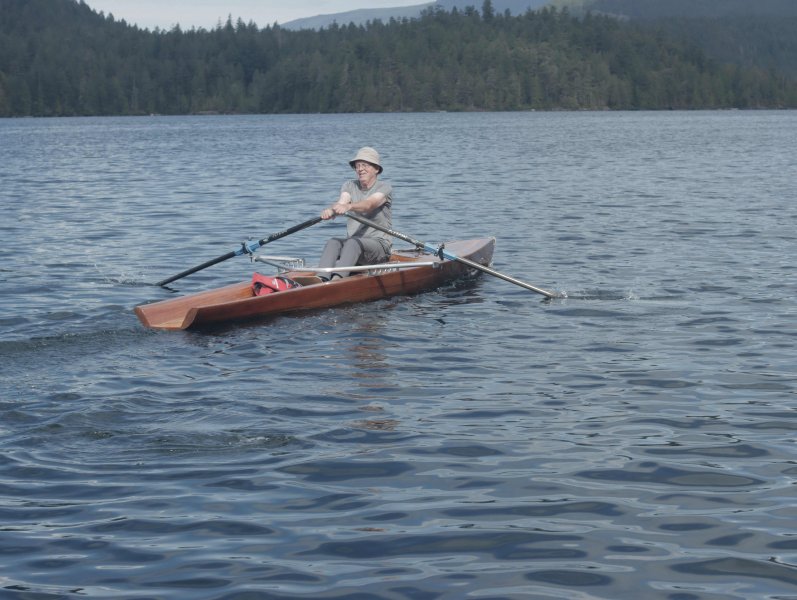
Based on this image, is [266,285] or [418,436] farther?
[266,285]

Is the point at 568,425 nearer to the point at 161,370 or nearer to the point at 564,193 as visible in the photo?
the point at 161,370

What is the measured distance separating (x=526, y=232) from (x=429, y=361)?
43.5 feet

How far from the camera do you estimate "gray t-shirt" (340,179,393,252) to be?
51.1 ft

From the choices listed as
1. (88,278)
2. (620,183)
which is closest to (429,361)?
(88,278)

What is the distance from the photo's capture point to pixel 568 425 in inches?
374

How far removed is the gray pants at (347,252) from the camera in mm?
15398

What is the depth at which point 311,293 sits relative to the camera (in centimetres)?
1455

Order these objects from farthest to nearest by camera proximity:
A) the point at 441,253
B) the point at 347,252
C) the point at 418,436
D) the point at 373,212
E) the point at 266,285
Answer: the point at 441,253 < the point at 373,212 < the point at 347,252 < the point at 266,285 < the point at 418,436

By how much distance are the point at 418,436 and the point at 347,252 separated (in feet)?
21.4

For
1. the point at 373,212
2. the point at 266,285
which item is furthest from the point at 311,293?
the point at 373,212

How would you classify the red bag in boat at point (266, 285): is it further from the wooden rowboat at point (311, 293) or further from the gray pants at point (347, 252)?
the gray pants at point (347, 252)

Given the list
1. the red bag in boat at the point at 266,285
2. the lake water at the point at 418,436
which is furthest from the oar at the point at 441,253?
the red bag in boat at the point at 266,285

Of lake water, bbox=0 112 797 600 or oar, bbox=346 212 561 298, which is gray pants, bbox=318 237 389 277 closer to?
oar, bbox=346 212 561 298

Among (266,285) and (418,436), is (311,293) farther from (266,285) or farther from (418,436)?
(418,436)
